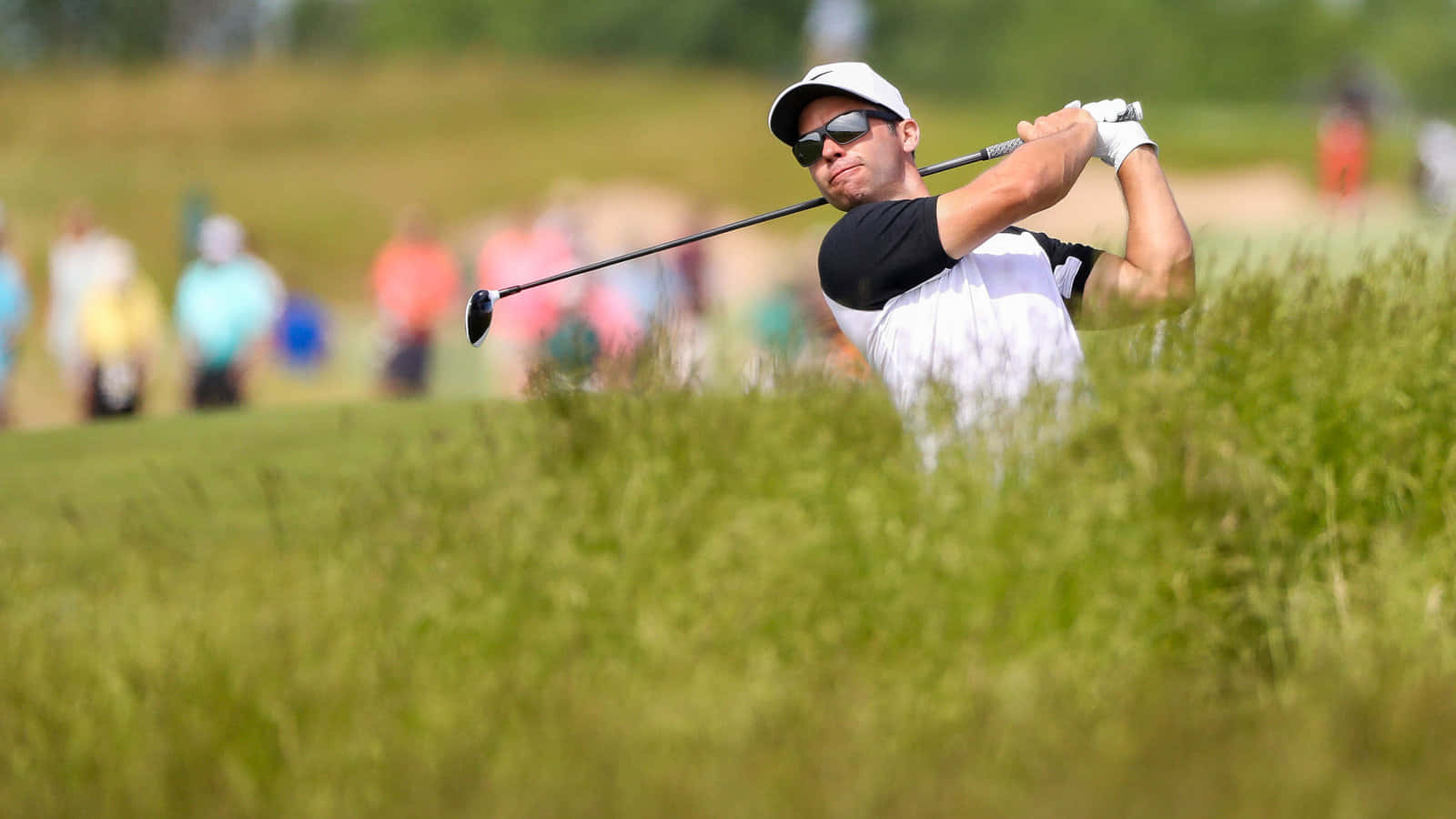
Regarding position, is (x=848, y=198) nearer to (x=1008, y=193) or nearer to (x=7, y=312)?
(x=1008, y=193)

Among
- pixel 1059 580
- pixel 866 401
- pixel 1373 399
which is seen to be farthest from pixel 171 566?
pixel 1373 399

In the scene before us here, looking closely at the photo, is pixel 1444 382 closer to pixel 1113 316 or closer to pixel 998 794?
pixel 1113 316

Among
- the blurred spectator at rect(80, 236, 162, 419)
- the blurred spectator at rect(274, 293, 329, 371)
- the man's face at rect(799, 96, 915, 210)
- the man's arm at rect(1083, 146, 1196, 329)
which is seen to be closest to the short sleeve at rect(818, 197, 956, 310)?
the man's face at rect(799, 96, 915, 210)

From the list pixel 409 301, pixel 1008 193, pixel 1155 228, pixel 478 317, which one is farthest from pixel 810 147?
pixel 409 301

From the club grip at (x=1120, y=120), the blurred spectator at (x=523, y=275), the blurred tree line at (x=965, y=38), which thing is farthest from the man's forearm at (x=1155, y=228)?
the blurred tree line at (x=965, y=38)

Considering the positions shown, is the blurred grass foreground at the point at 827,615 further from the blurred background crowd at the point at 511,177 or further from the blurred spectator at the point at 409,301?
the blurred spectator at the point at 409,301

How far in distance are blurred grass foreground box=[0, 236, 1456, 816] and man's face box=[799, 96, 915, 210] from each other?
0.54 m

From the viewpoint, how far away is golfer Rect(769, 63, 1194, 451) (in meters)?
4.15

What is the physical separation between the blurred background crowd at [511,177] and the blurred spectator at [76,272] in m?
0.04

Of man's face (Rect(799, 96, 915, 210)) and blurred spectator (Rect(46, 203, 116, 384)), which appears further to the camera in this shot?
blurred spectator (Rect(46, 203, 116, 384))

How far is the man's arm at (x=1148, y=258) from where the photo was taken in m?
4.36

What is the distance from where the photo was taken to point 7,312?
554 inches

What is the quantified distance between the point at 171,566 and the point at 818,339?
1761 mm

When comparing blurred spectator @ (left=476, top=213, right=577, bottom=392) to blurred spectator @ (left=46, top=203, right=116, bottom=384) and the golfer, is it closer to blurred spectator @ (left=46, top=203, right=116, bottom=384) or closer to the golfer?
blurred spectator @ (left=46, top=203, right=116, bottom=384)
